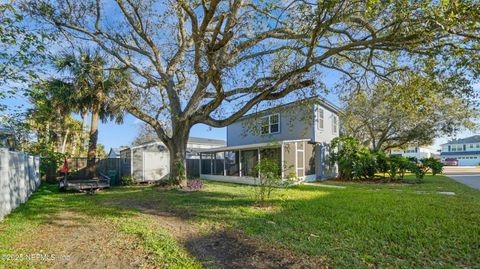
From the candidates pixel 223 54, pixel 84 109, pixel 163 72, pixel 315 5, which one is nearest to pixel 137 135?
pixel 84 109

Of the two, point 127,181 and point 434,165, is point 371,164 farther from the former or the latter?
point 127,181

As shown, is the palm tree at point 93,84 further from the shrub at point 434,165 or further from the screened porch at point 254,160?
the shrub at point 434,165

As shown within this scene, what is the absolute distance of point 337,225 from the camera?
5.34 metres

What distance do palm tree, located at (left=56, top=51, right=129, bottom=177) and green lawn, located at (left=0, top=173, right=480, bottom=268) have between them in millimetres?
6034

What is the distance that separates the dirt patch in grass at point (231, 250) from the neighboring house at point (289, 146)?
25.5 feet

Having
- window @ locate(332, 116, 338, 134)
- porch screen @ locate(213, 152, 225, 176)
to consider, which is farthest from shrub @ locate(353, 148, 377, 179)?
porch screen @ locate(213, 152, 225, 176)

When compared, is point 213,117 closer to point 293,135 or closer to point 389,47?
point 293,135

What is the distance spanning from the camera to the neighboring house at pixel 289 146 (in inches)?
543

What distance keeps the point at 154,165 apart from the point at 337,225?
14357mm

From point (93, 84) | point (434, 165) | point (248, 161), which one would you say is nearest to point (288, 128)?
point (248, 161)

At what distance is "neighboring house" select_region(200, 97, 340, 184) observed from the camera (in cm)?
1378

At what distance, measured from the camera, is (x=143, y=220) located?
19.5 ft

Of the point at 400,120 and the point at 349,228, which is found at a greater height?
the point at 400,120

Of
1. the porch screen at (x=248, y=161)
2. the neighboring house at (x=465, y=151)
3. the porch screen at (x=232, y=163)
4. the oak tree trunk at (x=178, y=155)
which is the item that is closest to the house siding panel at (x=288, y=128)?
the porch screen at (x=248, y=161)
